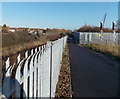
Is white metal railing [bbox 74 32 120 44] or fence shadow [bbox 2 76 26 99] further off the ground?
white metal railing [bbox 74 32 120 44]

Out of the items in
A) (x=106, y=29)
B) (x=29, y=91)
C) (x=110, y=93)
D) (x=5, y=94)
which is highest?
(x=106, y=29)

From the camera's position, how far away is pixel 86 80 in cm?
767

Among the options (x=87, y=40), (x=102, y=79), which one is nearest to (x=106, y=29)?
(x=87, y=40)

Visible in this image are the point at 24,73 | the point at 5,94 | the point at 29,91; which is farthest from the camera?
the point at 29,91

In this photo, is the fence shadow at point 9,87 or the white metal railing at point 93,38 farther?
the white metal railing at point 93,38

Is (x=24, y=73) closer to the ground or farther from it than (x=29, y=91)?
farther from it

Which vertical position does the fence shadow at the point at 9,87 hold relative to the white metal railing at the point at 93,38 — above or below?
below

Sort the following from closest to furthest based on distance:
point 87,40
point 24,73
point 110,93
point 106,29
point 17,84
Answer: point 17,84 < point 24,73 < point 110,93 < point 87,40 < point 106,29

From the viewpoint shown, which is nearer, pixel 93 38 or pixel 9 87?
pixel 9 87

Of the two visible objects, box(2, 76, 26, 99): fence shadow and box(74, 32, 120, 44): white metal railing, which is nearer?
box(2, 76, 26, 99): fence shadow

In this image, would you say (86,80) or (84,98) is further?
(86,80)

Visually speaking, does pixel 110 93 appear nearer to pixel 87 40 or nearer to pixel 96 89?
pixel 96 89

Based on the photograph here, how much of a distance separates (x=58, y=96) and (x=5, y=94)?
4.06 meters

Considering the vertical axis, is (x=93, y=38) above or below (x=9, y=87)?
above
